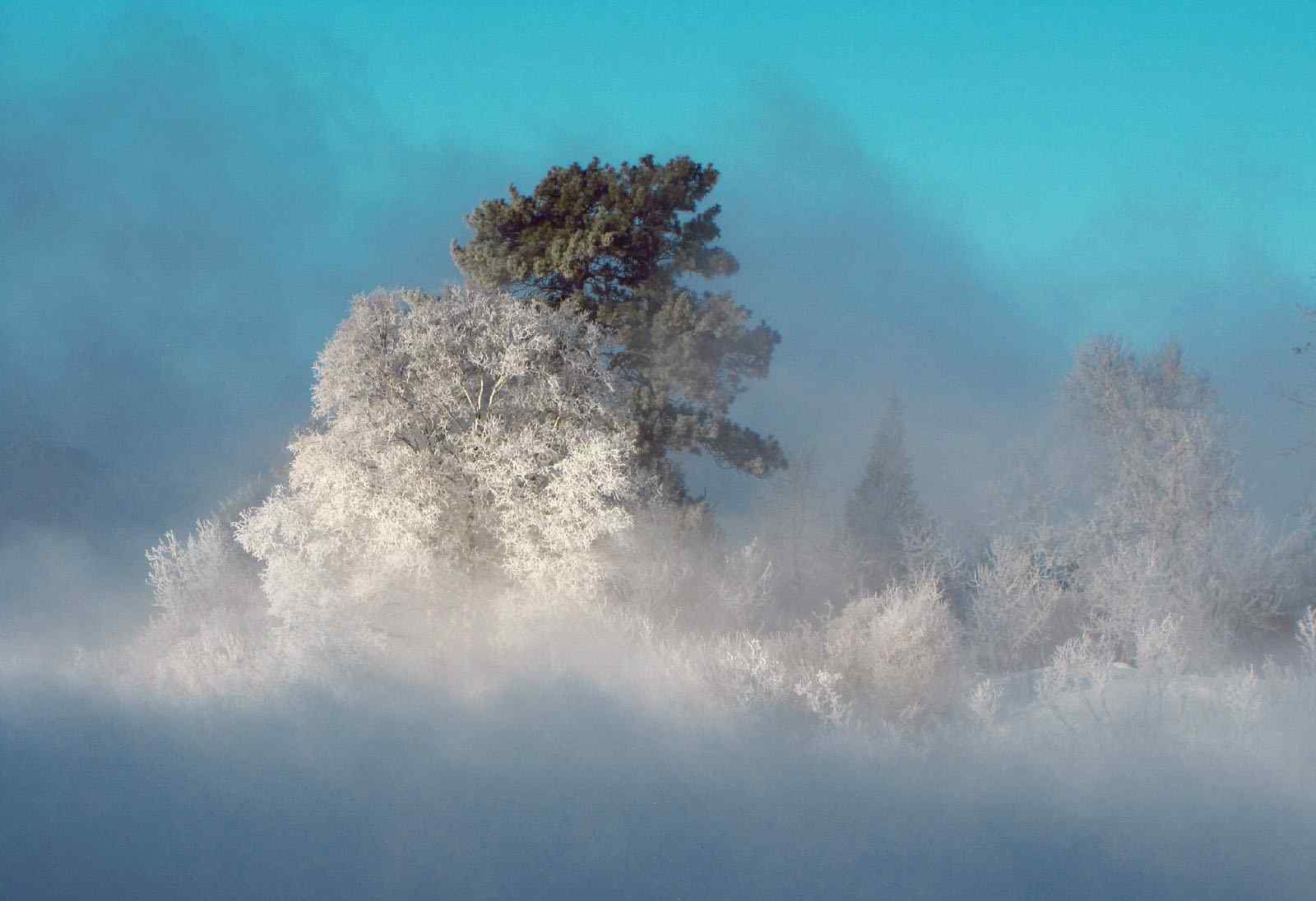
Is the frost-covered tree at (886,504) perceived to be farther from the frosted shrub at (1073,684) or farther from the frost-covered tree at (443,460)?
the frost-covered tree at (443,460)

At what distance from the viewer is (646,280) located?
2516cm

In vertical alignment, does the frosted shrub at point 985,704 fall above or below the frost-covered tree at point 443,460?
below

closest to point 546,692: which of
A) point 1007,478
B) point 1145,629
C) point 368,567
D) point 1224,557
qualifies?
point 368,567

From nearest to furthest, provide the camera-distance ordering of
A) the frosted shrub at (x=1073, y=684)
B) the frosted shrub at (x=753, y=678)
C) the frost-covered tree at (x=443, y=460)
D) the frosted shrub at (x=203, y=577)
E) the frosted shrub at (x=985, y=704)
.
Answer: the frosted shrub at (x=985, y=704) < the frosted shrub at (x=753, y=678) < the frosted shrub at (x=1073, y=684) < the frost-covered tree at (x=443, y=460) < the frosted shrub at (x=203, y=577)

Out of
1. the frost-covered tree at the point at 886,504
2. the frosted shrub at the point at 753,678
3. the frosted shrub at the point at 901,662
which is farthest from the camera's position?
the frost-covered tree at the point at 886,504

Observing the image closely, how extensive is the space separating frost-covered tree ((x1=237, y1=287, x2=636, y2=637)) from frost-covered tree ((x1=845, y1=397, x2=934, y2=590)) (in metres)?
24.4

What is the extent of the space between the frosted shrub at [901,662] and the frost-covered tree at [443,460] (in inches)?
186

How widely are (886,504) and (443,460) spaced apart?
101 ft

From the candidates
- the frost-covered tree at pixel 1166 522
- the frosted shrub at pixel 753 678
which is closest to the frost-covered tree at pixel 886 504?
the frost-covered tree at pixel 1166 522

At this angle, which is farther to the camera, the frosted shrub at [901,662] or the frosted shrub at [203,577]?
the frosted shrub at [203,577]

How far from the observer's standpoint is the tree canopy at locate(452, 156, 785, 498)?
2414cm

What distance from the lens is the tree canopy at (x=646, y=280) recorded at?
24141mm

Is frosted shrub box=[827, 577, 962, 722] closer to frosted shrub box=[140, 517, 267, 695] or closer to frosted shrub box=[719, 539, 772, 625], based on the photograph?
frosted shrub box=[719, 539, 772, 625]

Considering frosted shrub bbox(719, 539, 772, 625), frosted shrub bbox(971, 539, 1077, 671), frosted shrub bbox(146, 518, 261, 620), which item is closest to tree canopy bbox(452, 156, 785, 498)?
frosted shrub bbox(719, 539, 772, 625)
